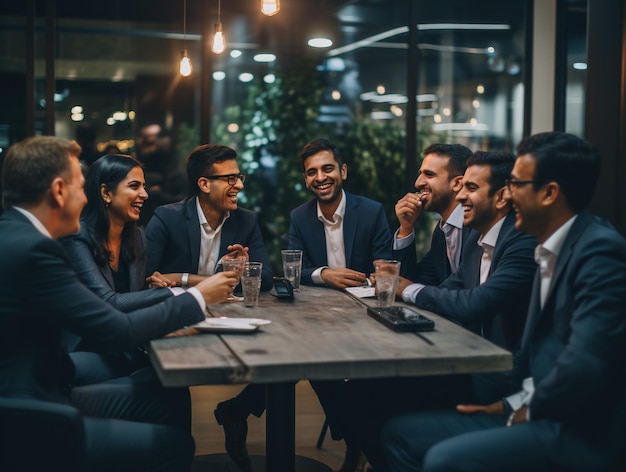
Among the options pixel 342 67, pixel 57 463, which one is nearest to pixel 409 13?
pixel 342 67

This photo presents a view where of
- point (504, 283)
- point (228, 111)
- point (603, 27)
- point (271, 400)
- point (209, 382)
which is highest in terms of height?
point (603, 27)

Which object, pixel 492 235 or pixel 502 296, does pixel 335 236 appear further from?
pixel 502 296

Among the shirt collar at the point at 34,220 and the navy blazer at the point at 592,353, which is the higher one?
the shirt collar at the point at 34,220

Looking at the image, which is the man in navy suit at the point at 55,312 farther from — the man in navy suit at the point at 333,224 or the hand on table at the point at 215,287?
the man in navy suit at the point at 333,224

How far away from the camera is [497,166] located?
3156 mm

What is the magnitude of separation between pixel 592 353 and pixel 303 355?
30.0 inches

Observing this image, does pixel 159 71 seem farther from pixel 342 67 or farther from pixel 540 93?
pixel 540 93

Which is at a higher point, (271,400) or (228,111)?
(228,111)

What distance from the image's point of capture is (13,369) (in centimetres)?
221

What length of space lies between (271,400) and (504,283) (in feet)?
3.00

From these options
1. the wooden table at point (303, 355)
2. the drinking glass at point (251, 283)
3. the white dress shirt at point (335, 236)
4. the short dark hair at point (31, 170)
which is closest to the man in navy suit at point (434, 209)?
the white dress shirt at point (335, 236)

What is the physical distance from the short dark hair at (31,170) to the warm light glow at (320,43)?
4515 millimetres

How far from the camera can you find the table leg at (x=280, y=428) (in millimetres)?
2918

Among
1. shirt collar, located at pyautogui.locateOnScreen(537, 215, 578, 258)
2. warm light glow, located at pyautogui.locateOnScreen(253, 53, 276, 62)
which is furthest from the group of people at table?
warm light glow, located at pyautogui.locateOnScreen(253, 53, 276, 62)
